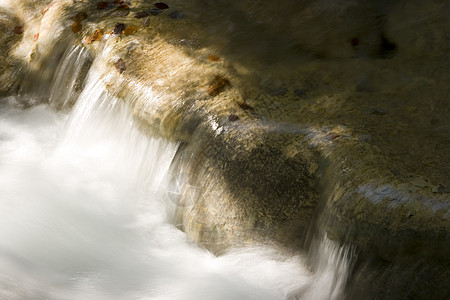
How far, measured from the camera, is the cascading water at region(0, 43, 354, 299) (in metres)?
3.25

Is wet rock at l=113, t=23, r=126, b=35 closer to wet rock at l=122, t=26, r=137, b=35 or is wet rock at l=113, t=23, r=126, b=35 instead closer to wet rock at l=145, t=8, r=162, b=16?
wet rock at l=122, t=26, r=137, b=35

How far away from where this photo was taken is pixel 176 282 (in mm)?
3385

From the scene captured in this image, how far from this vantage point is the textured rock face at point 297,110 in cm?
305

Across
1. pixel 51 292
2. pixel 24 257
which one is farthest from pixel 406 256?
pixel 24 257

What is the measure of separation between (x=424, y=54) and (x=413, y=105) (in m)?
0.54

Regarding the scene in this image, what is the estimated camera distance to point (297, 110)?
12.3ft

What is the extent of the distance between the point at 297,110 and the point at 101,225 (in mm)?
1279

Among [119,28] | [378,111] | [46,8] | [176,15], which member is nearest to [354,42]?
[378,111]

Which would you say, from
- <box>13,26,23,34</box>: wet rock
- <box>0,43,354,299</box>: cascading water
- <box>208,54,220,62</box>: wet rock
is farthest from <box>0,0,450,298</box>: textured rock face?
<box>13,26,23,34</box>: wet rock

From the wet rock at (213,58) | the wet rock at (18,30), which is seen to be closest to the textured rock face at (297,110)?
the wet rock at (213,58)

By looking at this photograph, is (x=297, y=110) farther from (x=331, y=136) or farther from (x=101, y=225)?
(x=101, y=225)

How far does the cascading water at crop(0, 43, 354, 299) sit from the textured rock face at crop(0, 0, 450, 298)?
0.14 meters

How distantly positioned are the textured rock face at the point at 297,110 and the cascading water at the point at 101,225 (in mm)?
135

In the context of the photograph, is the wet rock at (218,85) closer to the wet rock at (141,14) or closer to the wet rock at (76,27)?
the wet rock at (141,14)
